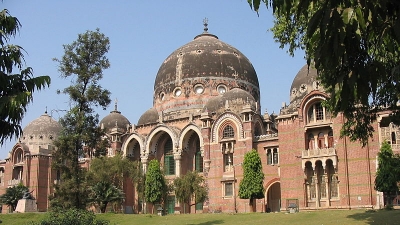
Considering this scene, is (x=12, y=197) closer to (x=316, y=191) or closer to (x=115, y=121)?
(x=115, y=121)

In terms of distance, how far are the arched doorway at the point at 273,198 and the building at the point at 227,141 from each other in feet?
0.27

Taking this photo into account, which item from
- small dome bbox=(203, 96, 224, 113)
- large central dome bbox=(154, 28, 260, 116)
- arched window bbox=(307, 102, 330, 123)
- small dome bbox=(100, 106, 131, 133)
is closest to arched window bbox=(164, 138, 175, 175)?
large central dome bbox=(154, 28, 260, 116)

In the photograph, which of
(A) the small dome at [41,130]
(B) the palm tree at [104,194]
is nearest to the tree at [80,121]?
(B) the palm tree at [104,194]

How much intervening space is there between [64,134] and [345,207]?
19.2 m

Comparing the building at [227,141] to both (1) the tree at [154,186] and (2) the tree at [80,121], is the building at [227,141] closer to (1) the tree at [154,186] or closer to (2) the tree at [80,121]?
(1) the tree at [154,186]

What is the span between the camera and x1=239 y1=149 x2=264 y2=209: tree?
112ft

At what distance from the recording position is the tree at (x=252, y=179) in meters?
34.1

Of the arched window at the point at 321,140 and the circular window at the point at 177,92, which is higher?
the circular window at the point at 177,92

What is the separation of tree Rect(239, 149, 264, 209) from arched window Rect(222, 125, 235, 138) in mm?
4965

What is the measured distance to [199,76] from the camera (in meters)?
48.9

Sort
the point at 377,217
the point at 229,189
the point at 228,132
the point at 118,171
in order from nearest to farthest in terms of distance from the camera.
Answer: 1. the point at 377,217
2. the point at 229,189
3. the point at 228,132
4. the point at 118,171

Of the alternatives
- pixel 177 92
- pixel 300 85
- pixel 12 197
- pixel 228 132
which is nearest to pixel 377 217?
pixel 228 132

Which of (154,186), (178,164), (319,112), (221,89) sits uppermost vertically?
(221,89)

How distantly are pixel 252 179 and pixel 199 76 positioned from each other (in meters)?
17.4
